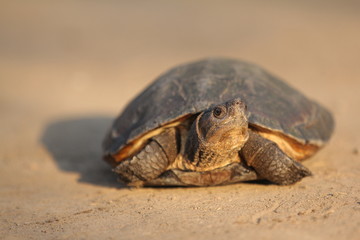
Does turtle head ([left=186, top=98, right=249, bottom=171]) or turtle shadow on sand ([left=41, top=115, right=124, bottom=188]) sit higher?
turtle head ([left=186, top=98, right=249, bottom=171])

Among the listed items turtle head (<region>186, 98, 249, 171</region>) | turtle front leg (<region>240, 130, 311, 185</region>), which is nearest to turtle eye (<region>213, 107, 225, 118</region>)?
turtle head (<region>186, 98, 249, 171</region>)

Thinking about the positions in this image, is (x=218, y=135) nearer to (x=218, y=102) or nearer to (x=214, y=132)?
(x=214, y=132)

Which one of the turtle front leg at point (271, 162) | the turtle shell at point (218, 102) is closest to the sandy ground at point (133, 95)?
the turtle front leg at point (271, 162)

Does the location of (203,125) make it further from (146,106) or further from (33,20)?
(33,20)

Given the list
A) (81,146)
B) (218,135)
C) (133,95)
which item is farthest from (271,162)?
(133,95)

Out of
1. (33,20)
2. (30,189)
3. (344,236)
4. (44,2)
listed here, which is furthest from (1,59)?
(344,236)

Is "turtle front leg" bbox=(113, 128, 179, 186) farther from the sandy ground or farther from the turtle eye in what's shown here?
the turtle eye

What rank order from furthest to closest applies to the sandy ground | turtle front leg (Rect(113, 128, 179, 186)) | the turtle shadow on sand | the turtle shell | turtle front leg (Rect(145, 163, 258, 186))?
the turtle shadow on sand
the turtle shell
turtle front leg (Rect(113, 128, 179, 186))
turtle front leg (Rect(145, 163, 258, 186))
the sandy ground
